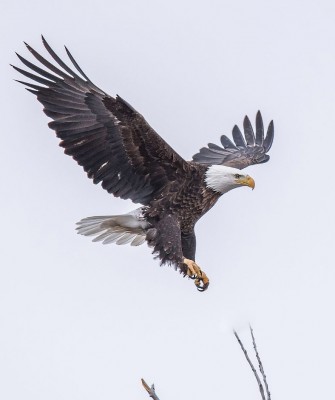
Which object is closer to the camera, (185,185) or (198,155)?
(185,185)

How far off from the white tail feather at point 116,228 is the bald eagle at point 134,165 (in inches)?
0.4

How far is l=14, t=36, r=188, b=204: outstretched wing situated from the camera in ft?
20.1

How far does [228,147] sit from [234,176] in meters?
1.88

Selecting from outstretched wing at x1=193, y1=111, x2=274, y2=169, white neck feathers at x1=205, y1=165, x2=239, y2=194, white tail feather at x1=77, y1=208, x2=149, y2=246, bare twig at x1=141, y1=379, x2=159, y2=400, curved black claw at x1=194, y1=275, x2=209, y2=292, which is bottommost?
bare twig at x1=141, y1=379, x2=159, y2=400

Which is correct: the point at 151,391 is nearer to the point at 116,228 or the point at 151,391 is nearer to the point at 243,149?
the point at 116,228

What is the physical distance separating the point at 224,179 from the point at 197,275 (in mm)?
803

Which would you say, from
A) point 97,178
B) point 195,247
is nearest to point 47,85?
point 97,178

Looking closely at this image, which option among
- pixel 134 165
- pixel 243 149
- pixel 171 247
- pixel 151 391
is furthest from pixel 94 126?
pixel 151 391

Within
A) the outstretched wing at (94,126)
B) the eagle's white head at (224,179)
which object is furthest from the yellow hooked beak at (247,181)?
the outstretched wing at (94,126)

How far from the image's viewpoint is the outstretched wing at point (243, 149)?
811cm

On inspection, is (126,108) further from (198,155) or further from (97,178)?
(198,155)

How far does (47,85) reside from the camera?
616cm

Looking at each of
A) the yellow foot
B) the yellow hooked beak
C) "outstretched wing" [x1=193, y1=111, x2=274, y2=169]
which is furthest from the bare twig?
"outstretched wing" [x1=193, y1=111, x2=274, y2=169]

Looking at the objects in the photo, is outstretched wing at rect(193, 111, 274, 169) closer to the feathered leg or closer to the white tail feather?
the white tail feather
